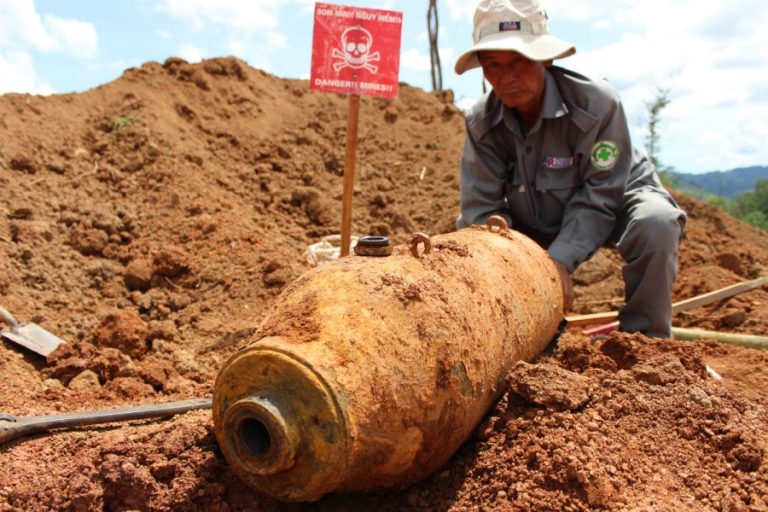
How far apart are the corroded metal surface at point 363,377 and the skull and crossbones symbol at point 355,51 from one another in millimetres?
2660

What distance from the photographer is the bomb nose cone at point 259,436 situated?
5.31 feet

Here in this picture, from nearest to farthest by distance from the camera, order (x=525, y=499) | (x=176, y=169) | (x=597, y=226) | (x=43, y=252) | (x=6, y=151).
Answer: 1. (x=525, y=499)
2. (x=597, y=226)
3. (x=43, y=252)
4. (x=6, y=151)
5. (x=176, y=169)

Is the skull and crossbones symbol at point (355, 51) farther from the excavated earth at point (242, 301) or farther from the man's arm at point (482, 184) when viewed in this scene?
the excavated earth at point (242, 301)

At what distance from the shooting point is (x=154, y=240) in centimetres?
525

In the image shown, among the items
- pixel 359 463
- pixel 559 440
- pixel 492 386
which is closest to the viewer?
pixel 359 463

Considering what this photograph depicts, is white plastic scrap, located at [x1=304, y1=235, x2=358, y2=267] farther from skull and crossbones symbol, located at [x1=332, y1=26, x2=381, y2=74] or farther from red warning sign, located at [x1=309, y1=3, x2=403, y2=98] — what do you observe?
skull and crossbones symbol, located at [x1=332, y1=26, x2=381, y2=74]

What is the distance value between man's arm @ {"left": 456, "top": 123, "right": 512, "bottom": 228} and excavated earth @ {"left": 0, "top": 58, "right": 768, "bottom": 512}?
938mm

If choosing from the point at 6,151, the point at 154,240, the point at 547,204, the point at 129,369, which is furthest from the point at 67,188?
the point at 547,204

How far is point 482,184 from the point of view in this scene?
12.4ft

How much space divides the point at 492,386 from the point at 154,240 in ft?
12.6

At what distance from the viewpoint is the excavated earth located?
1911 mm

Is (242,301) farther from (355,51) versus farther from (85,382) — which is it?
(355,51)

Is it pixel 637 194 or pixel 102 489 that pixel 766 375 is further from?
pixel 102 489

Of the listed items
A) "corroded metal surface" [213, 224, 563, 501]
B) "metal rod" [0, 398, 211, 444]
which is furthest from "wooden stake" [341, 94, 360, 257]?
"corroded metal surface" [213, 224, 563, 501]
